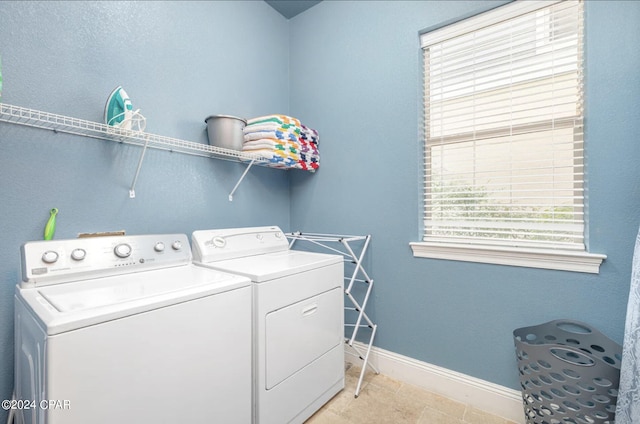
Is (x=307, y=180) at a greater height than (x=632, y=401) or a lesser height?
greater

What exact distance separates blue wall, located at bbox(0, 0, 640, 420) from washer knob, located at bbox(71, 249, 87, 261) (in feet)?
0.72

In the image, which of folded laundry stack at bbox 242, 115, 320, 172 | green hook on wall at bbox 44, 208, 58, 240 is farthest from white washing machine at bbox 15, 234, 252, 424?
folded laundry stack at bbox 242, 115, 320, 172

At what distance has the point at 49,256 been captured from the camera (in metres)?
1.16

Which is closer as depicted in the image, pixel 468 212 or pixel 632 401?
pixel 632 401

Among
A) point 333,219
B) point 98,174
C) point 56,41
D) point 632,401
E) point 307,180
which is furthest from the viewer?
point 307,180

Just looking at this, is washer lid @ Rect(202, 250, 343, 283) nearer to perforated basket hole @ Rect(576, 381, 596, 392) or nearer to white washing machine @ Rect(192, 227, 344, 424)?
white washing machine @ Rect(192, 227, 344, 424)

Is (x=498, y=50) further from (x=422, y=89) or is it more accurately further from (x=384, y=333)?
(x=384, y=333)

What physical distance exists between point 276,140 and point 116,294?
1.27 meters

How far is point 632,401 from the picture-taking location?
1026 mm

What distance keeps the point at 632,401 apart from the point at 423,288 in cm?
96

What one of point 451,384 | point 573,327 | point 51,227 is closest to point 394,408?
point 451,384

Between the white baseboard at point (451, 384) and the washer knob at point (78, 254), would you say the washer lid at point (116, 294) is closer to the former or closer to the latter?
the washer knob at point (78, 254)

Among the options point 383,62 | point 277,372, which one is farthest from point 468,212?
point 277,372

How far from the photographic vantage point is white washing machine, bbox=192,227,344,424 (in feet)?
4.32
